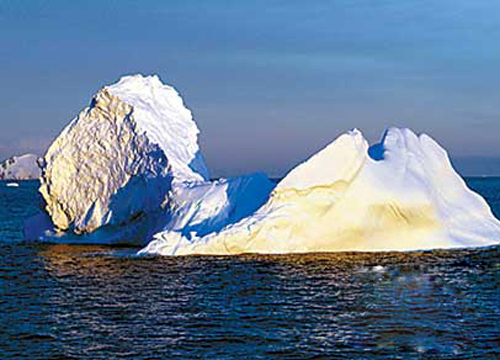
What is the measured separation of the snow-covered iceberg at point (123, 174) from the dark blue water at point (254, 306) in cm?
455

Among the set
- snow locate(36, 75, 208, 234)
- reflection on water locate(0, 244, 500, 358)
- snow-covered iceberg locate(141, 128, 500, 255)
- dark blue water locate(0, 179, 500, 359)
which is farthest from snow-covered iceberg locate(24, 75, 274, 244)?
reflection on water locate(0, 244, 500, 358)

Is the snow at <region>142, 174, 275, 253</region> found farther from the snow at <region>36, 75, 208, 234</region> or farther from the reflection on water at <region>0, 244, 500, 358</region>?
the reflection on water at <region>0, 244, 500, 358</region>

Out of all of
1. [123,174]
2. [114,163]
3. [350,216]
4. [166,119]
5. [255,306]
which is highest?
[166,119]

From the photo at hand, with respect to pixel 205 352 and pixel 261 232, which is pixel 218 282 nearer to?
pixel 261 232

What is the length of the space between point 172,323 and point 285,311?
289cm

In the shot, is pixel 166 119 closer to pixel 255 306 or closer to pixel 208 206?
pixel 208 206

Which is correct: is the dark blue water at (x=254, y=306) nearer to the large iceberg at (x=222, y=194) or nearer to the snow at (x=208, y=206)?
the large iceberg at (x=222, y=194)

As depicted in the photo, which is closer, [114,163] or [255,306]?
[255,306]

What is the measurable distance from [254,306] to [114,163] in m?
Result: 17.3

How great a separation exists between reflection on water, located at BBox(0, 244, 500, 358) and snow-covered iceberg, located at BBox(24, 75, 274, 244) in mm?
4927

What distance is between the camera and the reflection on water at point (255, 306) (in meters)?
15.9

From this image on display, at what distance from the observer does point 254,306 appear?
19.8 metres

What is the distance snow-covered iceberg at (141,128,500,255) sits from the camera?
28906 mm

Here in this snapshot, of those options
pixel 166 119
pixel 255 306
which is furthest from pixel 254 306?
pixel 166 119
